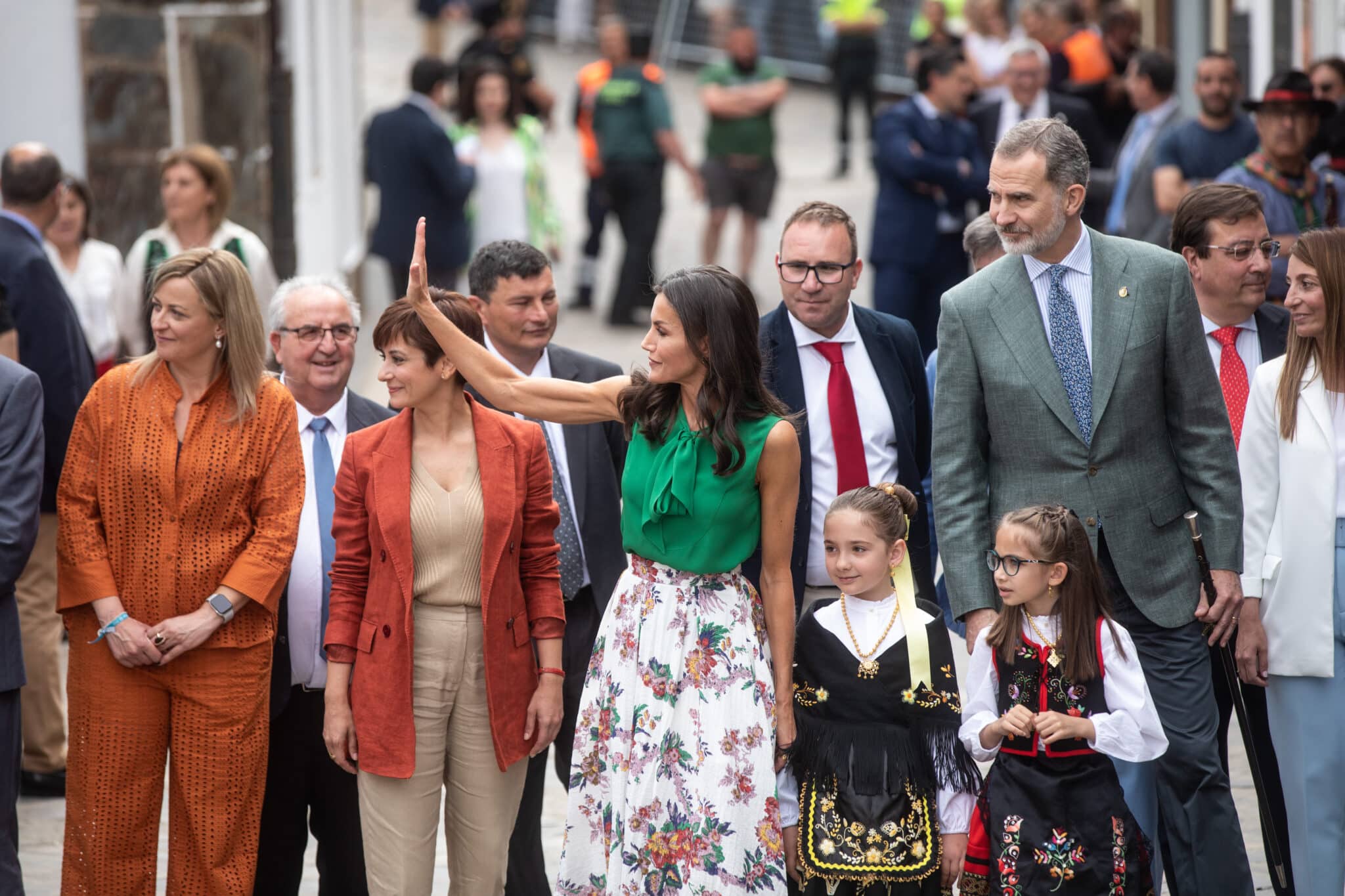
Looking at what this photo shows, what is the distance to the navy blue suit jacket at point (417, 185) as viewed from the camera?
1177 centimetres

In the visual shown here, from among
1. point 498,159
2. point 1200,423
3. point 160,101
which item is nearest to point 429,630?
point 1200,423

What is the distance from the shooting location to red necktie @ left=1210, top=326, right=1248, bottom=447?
208 inches

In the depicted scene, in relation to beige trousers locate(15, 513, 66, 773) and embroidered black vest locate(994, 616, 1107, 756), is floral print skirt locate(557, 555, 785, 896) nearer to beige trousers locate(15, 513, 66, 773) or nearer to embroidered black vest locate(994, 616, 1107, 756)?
embroidered black vest locate(994, 616, 1107, 756)

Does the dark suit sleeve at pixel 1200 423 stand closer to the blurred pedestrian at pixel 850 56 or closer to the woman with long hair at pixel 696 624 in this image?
the woman with long hair at pixel 696 624

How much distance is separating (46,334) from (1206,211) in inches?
159

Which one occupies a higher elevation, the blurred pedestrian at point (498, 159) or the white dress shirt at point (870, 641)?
the blurred pedestrian at point (498, 159)

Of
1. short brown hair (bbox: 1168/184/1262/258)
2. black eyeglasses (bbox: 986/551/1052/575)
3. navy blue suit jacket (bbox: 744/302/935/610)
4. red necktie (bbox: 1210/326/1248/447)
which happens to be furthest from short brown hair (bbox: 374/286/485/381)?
red necktie (bbox: 1210/326/1248/447)

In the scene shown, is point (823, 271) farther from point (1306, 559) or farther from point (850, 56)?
point (850, 56)

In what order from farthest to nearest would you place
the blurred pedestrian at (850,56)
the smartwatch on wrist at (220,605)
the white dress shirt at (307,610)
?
1. the blurred pedestrian at (850,56)
2. the white dress shirt at (307,610)
3. the smartwatch on wrist at (220,605)

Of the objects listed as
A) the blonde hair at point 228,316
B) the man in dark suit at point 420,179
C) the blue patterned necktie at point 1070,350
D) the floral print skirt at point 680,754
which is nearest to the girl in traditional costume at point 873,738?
the floral print skirt at point 680,754

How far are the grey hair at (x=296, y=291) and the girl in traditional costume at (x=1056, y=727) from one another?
2.02 m

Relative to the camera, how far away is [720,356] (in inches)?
169

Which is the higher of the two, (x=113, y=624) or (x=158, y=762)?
(x=113, y=624)

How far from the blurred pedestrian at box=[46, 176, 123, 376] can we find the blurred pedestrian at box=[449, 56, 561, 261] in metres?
4.58
